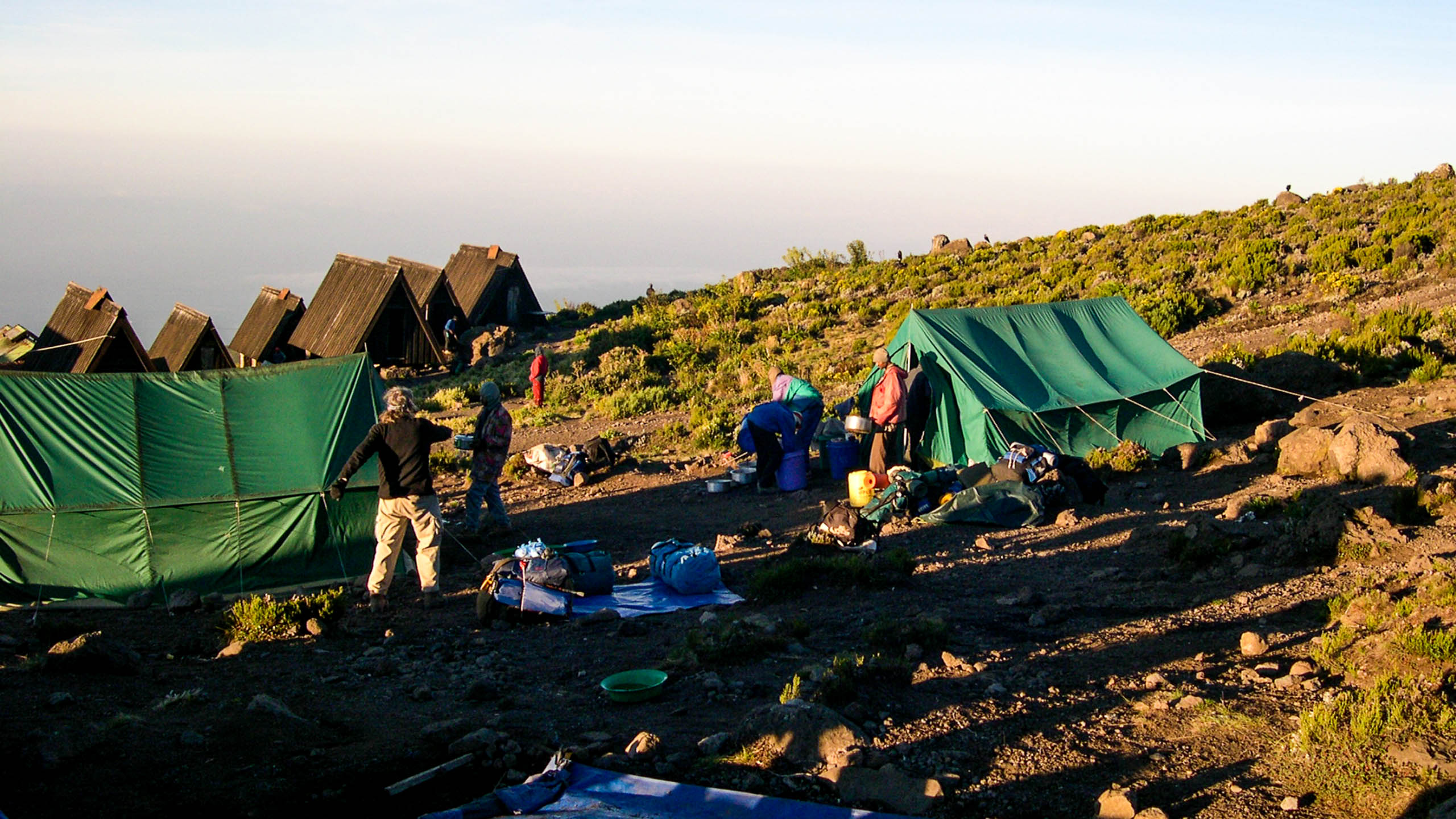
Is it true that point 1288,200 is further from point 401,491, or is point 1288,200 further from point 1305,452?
point 401,491

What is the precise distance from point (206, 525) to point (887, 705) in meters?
5.94

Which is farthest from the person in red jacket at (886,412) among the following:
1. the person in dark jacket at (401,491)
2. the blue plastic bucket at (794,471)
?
the person in dark jacket at (401,491)

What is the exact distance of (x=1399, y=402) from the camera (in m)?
14.4

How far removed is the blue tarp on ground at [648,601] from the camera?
837cm

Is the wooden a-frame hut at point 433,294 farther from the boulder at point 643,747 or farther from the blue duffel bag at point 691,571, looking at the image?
the boulder at point 643,747

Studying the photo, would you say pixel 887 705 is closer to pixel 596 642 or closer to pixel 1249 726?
pixel 1249 726

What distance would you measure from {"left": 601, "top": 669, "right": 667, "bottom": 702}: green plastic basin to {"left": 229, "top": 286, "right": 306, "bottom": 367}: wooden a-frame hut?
2387 cm

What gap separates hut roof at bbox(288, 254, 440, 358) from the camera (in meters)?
27.1

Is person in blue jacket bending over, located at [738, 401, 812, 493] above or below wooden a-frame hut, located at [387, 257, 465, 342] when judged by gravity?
below

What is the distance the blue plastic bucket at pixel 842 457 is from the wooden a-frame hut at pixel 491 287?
71.9 ft

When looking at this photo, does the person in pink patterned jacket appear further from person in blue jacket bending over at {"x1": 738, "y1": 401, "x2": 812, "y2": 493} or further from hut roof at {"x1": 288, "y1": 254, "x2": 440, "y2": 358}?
hut roof at {"x1": 288, "y1": 254, "x2": 440, "y2": 358}

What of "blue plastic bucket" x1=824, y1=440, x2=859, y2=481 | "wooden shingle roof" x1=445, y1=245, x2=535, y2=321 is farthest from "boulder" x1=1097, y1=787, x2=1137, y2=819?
"wooden shingle roof" x1=445, y1=245, x2=535, y2=321

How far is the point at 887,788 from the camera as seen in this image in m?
4.98

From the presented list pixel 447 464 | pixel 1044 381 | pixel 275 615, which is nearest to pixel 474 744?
pixel 275 615
